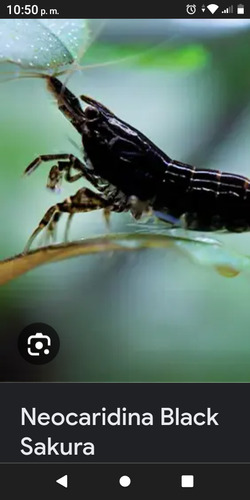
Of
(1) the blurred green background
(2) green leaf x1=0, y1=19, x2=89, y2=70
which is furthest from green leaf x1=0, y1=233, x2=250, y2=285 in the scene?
(2) green leaf x1=0, y1=19, x2=89, y2=70
